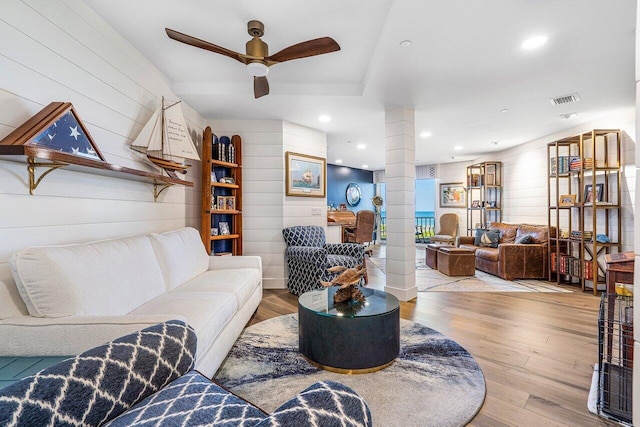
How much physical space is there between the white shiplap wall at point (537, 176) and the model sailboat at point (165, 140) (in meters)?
5.35

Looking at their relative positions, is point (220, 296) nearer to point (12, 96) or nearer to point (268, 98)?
point (12, 96)

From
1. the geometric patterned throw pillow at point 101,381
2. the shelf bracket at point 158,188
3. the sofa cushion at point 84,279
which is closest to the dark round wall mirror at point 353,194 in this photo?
the shelf bracket at point 158,188

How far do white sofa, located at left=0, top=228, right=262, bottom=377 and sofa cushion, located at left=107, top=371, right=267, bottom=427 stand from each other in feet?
1.47

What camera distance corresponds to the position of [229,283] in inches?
94.4

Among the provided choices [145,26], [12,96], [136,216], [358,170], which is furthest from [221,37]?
[358,170]

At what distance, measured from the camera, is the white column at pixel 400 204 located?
140 inches

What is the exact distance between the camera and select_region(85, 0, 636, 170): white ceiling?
2029 millimetres

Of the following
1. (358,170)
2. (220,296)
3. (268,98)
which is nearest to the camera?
(220,296)

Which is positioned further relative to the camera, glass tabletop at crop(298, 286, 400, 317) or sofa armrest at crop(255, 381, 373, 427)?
glass tabletop at crop(298, 286, 400, 317)

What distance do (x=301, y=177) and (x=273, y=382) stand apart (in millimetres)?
3026

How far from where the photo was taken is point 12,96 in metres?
1.53

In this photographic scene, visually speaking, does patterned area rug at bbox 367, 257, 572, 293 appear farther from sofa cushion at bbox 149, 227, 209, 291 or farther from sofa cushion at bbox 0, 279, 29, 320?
sofa cushion at bbox 0, 279, 29, 320

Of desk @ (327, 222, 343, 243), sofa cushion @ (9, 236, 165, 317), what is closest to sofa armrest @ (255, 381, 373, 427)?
sofa cushion @ (9, 236, 165, 317)

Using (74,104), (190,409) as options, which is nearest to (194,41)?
(74,104)
